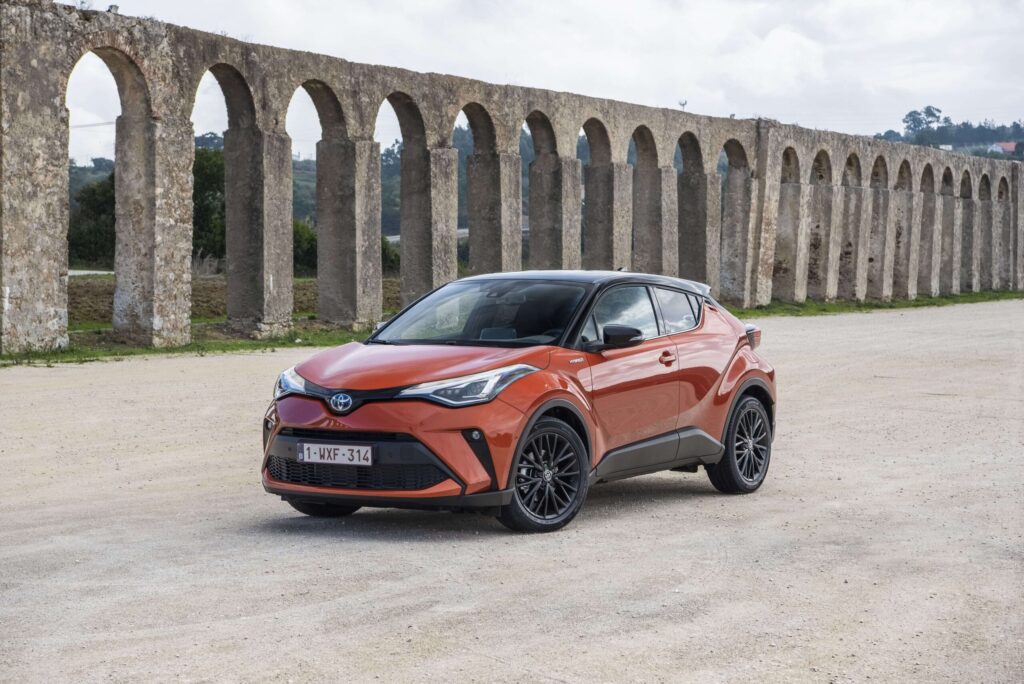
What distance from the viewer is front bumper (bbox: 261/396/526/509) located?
25.7 ft

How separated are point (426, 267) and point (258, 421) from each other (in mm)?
15748

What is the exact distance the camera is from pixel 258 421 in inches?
537

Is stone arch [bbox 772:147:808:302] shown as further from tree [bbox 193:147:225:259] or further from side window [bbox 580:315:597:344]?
side window [bbox 580:315:597:344]

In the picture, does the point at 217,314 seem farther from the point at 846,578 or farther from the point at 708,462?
the point at 846,578

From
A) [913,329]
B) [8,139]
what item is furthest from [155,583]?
[913,329]

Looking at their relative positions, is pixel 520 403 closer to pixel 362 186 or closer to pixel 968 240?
pixel 362 186

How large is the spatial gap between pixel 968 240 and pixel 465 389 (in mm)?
57771

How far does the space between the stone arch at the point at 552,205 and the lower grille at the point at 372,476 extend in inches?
985

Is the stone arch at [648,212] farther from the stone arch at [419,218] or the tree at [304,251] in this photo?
the tree at [304,251]

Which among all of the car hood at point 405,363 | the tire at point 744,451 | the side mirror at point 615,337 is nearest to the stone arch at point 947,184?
the tire at point 744,451

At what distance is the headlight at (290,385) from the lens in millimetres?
8273

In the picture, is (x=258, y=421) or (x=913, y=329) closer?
(x=258, y=421)

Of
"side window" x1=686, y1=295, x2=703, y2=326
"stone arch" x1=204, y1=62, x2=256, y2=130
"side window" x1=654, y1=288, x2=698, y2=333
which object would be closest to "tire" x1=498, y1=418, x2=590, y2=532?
"side window" x1=654, y1=288, x2=698, y2=333

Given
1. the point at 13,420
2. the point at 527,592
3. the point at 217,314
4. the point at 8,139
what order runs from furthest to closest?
the point at 217,314 < the point at 8,139 < the point at 13,420 < the point at 527,592
